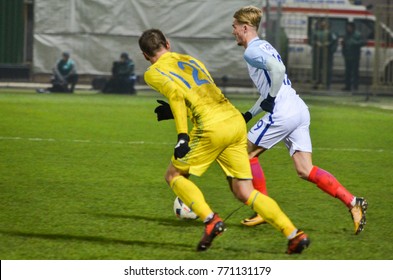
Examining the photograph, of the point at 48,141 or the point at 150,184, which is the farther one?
the point at 48,141

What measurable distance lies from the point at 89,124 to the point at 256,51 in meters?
12.0

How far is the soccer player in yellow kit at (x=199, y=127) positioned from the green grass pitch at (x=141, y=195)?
46 centimetres

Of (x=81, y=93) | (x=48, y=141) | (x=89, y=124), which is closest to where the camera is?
(x=48, y=141)

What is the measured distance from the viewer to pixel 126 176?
506 inches

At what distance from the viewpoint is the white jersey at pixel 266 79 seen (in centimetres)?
854

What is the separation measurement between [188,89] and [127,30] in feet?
79.6

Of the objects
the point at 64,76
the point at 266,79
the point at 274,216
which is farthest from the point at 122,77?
the point at 274,216

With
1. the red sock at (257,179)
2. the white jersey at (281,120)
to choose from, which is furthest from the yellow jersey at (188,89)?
the red sock at (257,179)

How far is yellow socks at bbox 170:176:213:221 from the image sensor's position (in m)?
7.88

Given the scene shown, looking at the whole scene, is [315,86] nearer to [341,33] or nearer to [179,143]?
[341,33]

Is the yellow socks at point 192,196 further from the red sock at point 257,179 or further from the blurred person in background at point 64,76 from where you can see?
the blurred person in background at point 64,76

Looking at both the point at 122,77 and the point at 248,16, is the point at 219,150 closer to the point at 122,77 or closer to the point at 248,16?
the point at 248,16

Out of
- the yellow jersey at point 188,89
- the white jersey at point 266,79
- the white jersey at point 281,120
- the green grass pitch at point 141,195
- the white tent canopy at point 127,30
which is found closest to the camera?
the yellow jersey at point 188,89

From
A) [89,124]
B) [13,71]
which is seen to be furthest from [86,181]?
[13,71]
